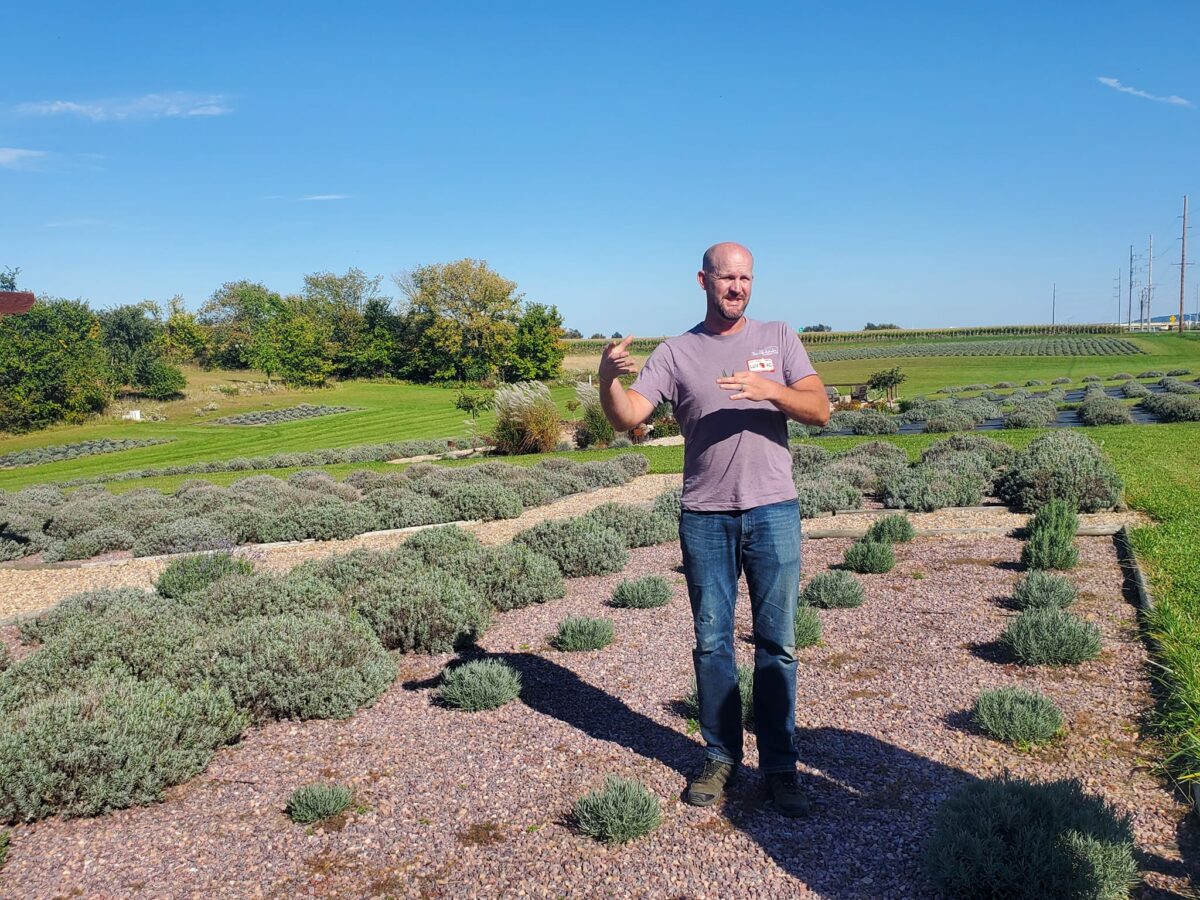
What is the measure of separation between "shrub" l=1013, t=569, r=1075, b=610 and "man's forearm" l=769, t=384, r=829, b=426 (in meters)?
3.33

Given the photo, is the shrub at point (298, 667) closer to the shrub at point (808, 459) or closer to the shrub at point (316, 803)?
the shrub at point (316, 803)

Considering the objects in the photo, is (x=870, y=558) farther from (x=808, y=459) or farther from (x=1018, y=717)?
(x=808, y=459)

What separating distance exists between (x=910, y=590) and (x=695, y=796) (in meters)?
3.83

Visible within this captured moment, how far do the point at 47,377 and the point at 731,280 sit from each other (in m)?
37.5

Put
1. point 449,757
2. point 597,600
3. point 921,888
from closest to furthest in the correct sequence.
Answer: point 921,888, point 449,757, point 597,600

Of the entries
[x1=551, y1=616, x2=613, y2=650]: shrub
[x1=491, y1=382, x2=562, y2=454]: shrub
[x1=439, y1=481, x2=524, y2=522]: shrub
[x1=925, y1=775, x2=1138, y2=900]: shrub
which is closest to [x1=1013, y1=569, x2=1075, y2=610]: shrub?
[x1=551, y1=616, x2=613, y2=650]: shrub

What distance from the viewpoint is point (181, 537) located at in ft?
33.3

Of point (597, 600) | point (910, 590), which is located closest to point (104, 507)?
point (597, 600)

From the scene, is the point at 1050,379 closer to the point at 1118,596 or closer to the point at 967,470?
the point at 967,470

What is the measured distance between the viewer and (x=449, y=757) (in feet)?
13.8

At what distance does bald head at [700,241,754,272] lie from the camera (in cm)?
332

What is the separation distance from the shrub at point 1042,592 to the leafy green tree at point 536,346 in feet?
153

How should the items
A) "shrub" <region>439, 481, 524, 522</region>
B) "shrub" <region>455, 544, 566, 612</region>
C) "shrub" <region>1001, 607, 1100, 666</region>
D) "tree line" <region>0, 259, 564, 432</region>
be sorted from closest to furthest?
"shrub" <region>1001, 607, 1100, 666</region> < "shrub" <region>455, 544, 566, 612</region> < "shrub" <region>439, 481, 524, 522</region> < "tree line" <region>0, 259, 564, 432</region>

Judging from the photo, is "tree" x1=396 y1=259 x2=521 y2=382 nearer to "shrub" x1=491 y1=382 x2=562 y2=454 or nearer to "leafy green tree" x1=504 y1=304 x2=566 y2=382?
"leafy green tree" x1=504 y1=304 x2=566 y2=382
